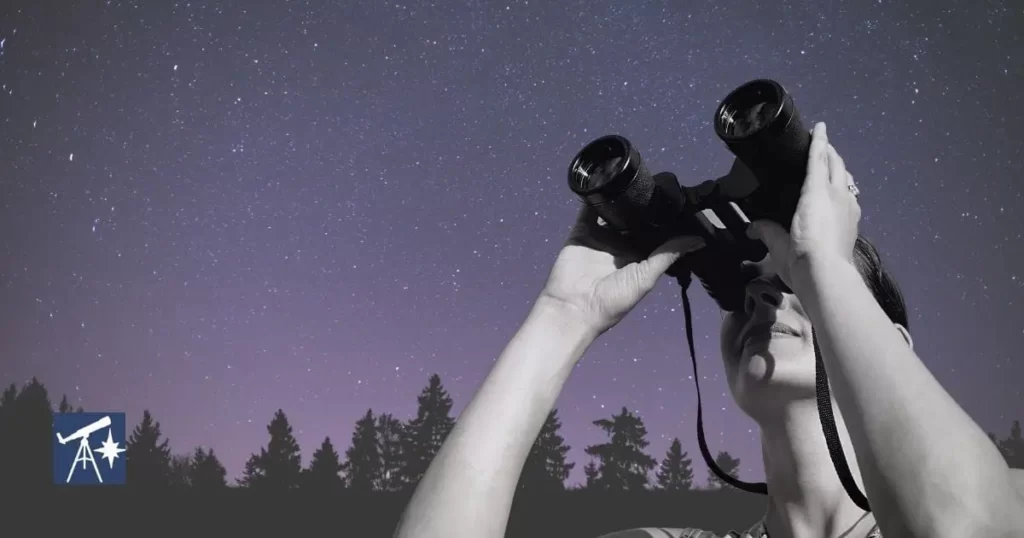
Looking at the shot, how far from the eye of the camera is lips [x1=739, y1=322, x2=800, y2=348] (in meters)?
1.07

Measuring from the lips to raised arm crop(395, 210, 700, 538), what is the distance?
0.15m

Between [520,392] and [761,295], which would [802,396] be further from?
[520,392]

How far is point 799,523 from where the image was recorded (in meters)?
1.03

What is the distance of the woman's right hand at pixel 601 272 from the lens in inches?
38.9

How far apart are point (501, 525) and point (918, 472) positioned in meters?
0.40

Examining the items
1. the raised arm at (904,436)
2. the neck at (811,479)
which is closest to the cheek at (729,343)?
the neck at (811,479)

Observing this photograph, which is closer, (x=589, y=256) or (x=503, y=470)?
(x=503, y=470)

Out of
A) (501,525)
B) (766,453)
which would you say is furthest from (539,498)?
(501,525)

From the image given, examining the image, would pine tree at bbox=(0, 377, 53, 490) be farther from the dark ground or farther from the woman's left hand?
the woman's left hand

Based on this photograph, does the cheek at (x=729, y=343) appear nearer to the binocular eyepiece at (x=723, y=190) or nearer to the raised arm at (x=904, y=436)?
the binocular eyepiece at (x=723, y=190)

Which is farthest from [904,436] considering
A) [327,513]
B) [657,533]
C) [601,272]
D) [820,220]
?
[327,513]

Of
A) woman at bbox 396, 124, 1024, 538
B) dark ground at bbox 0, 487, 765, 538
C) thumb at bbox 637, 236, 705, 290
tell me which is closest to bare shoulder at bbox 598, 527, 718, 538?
woman at bbox 396, 124, 1024, 538

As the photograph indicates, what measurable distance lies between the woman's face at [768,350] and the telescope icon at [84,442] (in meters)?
5.80

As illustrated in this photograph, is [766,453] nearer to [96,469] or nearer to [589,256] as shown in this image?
[589,256]
